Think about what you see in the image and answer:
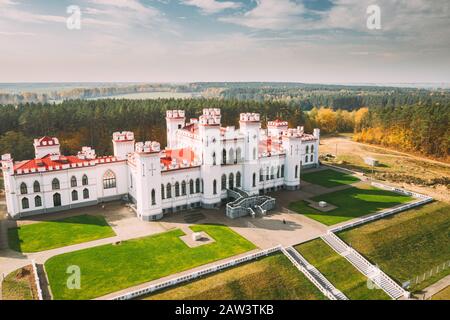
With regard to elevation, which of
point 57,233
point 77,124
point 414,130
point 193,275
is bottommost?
point 193,275

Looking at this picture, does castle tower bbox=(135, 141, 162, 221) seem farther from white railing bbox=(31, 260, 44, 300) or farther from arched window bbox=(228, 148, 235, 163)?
white railing bbox=(31, 260, 44, 300)

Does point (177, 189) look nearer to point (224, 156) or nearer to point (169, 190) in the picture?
point (169, 190)

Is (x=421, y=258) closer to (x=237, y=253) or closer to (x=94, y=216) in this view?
(x=237, y=253)

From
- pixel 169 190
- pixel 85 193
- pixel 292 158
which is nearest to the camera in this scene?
pixel 169 190

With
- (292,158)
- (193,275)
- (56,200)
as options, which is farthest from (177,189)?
(292,158)
